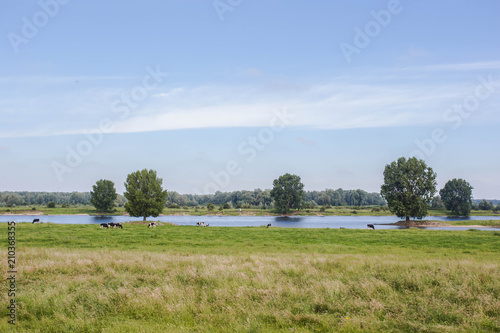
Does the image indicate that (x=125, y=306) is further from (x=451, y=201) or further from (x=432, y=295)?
(x=451, y=201)

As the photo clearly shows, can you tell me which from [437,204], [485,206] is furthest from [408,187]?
[485,206]

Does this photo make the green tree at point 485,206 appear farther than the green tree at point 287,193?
Yes

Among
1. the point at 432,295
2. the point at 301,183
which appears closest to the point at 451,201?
the point at 301,183

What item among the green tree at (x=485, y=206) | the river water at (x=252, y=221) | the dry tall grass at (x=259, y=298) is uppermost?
the dry tall grass at (x=259, y=298)

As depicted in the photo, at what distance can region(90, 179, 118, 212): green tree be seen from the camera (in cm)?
12106

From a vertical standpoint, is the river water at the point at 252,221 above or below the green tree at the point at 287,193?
below

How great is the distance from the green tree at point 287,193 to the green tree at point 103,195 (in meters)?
57.2

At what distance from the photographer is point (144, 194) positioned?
68000 mm

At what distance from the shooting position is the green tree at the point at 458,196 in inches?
4879

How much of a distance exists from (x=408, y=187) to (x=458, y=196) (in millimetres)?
61685

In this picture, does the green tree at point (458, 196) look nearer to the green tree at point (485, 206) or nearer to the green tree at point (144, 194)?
the green tree at point (485, 206)

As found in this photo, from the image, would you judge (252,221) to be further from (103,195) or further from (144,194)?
(103,195)

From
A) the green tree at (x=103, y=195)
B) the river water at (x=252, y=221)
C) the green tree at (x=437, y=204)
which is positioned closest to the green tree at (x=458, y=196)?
the green tree at (x=437, y=204)

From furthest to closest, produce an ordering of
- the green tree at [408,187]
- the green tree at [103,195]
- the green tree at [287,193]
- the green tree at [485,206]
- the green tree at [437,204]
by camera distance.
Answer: the green tree at [437,204] → the green tree at [485,206] → the green tree at [287,193] → the green tree at [103,195] → the green tree at [408,187]
